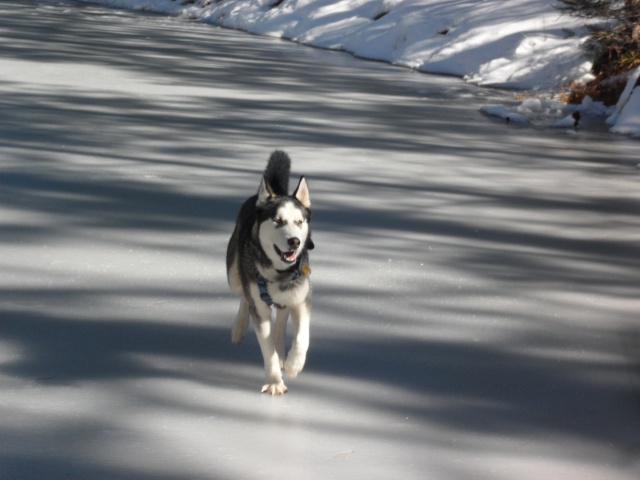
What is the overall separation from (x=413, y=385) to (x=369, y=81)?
1160 cm

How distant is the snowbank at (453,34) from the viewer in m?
16.2

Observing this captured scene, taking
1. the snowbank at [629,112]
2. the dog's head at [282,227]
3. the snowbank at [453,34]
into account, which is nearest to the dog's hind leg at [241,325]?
the dog's head at [282,227]

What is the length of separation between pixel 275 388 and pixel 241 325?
67cm

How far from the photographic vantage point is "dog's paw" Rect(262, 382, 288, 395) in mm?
4705

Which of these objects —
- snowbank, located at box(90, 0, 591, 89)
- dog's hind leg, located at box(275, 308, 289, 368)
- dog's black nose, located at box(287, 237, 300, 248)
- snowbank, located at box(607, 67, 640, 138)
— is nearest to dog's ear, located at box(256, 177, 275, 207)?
dog's black nose, located at box(287, 237, 300, 248)

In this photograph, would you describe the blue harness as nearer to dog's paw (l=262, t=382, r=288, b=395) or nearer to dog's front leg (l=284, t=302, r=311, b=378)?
dog's front leg (l=284, t=302, r=311, b=378)

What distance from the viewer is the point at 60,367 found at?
4.94 meters

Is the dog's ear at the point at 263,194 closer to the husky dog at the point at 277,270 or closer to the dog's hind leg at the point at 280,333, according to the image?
the husky dog at the point at 277,270

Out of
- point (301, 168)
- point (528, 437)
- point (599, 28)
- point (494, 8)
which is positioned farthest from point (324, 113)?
point (528, 437)

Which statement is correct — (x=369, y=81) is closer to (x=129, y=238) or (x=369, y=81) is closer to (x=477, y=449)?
(x=129, y=238)

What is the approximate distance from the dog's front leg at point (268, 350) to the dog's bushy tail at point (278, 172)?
573mm

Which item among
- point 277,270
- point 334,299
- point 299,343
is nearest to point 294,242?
point 277,270

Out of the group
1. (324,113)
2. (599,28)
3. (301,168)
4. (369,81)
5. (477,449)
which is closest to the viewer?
(477,449)

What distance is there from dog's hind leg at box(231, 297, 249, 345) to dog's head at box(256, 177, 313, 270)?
76cm
